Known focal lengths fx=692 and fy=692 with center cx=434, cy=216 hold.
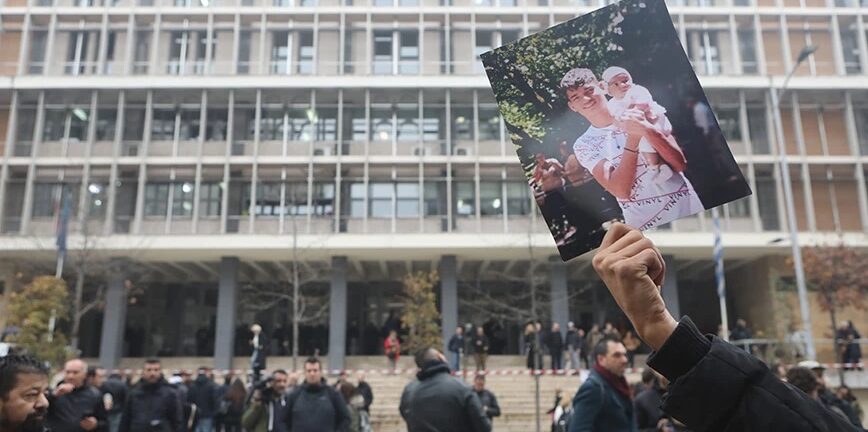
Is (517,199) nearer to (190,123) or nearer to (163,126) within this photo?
(190,123)

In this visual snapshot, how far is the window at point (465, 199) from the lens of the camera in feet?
111

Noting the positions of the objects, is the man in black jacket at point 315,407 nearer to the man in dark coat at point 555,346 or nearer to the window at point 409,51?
the man in dark coat at point 555,346

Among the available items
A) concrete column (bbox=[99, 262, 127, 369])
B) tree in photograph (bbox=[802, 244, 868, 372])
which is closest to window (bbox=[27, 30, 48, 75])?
concrete column (bbox=[99, 262, 127, 369])

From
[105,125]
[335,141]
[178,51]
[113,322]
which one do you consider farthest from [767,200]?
[105,125]

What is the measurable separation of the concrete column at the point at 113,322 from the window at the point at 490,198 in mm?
17133

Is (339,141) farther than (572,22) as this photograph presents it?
Yes

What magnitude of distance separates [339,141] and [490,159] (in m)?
7.36

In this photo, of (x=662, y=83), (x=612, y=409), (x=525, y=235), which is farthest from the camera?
(x=525, y=235)

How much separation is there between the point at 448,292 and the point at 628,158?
31175 millimetres

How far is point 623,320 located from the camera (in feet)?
113

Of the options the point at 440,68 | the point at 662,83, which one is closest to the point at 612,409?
the point at 662,83

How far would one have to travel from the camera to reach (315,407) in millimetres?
7434

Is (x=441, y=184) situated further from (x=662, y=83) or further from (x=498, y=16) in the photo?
(x=662, y=83)

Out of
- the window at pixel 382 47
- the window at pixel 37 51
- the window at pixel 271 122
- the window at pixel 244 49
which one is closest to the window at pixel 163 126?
the window at pixel 244 49
